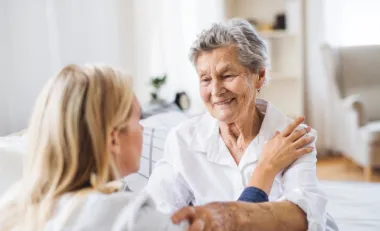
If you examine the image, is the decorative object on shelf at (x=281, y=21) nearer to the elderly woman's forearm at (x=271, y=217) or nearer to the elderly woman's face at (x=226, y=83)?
the elderly woman's face at (x=226, y=83)

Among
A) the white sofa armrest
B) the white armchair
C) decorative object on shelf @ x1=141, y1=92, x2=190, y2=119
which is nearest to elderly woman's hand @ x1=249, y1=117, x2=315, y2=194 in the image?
decorative object on shelf @ x1=141, y1=92, x2=190, y2=119

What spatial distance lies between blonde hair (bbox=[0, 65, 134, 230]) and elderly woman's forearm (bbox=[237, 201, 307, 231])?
0.39m

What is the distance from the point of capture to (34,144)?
927 mm

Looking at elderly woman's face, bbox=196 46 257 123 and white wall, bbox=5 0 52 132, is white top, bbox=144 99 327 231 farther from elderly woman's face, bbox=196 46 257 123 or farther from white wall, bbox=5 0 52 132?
white wall, bbox=5 0 52 132

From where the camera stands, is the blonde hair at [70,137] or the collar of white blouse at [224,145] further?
the collar of white blouse at [224,145]

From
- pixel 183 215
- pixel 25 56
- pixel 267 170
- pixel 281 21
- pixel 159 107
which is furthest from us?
pixel 281 21

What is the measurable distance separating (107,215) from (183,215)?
0.55 ft

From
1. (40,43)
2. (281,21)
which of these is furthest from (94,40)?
(281,21)

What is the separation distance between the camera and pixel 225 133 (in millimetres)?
1583

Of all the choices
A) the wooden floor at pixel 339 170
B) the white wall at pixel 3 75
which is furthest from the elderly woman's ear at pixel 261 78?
the wooden floor at pixel 339 170

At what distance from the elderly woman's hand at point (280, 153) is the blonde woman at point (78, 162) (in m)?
0.42

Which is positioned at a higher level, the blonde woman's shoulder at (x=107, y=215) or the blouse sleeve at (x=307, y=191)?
the blonde woman's shoulder at (x=107, y=215)

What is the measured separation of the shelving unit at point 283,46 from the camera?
15.3ft

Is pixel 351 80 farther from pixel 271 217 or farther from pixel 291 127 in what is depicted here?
pixel 271 217
